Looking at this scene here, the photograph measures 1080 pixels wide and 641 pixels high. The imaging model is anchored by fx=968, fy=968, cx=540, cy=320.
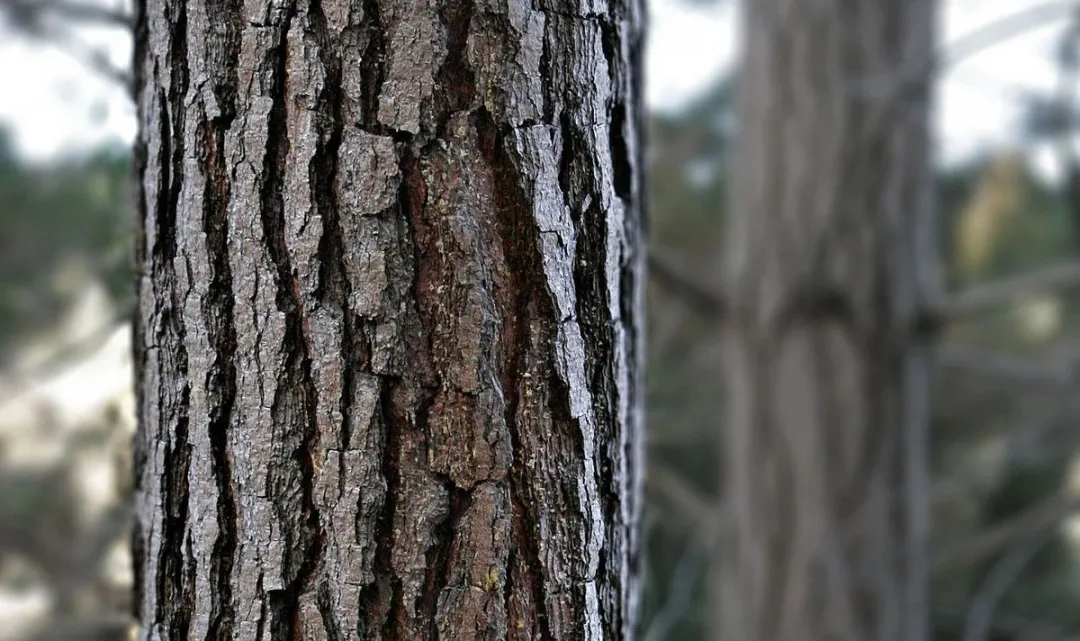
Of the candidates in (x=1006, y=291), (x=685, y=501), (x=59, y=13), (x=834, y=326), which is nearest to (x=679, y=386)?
(x=685, y=501)

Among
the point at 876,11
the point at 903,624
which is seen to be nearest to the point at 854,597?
the point at 903,624

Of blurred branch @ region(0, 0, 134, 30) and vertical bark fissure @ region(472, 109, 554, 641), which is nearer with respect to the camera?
vertical bark fissure @ region(472, 109, 554, 641)

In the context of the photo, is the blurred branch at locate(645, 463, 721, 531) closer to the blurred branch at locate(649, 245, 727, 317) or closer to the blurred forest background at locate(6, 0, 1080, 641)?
the blurred forest background at locate(6, 0, 1080, 641)

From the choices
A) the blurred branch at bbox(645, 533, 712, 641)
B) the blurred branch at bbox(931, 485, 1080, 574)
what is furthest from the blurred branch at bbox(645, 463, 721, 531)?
the blurred branch at bbox(931, 485, 1080, 574)

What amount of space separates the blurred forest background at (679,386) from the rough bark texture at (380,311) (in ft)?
2.05

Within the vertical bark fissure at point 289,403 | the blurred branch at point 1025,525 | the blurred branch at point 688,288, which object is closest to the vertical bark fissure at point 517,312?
the vertical bark fissure at point 289,403

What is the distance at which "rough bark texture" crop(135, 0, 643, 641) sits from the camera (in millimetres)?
752

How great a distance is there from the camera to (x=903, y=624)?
9.89ft

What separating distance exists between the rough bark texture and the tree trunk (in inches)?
89.4

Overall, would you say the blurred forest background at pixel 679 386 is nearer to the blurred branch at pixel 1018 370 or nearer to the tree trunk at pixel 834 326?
the blurred branch at pixel 1018 370

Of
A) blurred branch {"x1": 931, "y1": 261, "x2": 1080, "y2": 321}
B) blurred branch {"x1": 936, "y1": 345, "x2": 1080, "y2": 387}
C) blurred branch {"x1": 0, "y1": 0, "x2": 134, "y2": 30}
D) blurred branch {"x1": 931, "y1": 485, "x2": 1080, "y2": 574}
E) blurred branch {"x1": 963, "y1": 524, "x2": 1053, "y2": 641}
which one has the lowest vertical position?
blurred branch {"x1": 963, "y1": 524, "x2": 1053, "y2": 641}

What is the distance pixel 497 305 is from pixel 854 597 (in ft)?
8.31

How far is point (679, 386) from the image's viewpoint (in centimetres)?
445

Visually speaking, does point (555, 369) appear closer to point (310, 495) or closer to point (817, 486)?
point (310, 495)
